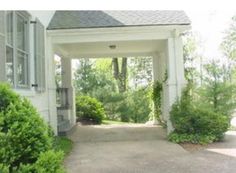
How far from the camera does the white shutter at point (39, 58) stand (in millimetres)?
9023

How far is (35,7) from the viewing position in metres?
4.00

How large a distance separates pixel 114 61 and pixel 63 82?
12.7m

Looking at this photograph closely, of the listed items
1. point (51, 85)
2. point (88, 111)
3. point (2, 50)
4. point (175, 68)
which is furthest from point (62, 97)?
point (2, 50)

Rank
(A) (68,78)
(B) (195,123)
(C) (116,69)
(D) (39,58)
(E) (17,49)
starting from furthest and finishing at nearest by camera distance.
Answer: (C) (116,69)
(A) (68,78)
(B) (195,123)
(D) (39,58)
(E) (17,49)

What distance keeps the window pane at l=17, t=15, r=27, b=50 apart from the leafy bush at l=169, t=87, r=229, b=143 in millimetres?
4788

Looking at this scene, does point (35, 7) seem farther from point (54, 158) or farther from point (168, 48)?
point (168, 48)

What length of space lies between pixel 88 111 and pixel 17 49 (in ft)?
31.2

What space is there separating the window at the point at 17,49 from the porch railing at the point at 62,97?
5916 millimetres

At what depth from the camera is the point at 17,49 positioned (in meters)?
7.62

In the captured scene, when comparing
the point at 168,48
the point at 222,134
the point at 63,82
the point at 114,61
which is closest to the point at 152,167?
the point at 222,134

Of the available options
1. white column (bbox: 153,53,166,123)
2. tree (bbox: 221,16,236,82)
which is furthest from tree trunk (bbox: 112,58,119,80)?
white column (bbox: 153,53,166,123)

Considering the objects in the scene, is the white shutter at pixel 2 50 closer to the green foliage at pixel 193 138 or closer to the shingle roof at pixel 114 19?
the shingle roof at pixel 114 19

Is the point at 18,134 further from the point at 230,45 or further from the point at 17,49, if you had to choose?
the point at 230,45

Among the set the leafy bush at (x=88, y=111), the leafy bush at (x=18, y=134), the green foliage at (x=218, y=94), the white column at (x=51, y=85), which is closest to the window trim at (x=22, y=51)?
the white column at (x=51, y=85)
